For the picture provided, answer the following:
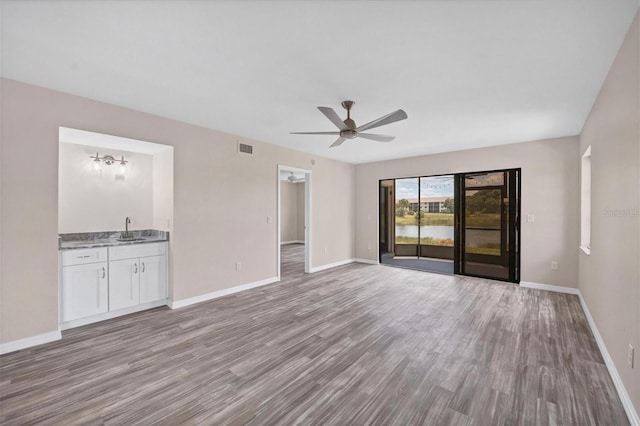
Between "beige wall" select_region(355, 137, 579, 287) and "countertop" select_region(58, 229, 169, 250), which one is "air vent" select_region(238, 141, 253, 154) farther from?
"beige wall" select_region(355, 137, 579, 287)

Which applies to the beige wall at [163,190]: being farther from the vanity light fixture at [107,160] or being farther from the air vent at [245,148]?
the air vent at [245,148]

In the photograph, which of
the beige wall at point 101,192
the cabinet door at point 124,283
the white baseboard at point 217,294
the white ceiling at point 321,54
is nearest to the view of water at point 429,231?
the white baseboard at point 217,294

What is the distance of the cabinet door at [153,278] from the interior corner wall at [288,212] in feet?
22.7

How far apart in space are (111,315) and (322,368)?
114 inches

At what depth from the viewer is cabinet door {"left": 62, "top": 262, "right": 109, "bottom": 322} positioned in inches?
120

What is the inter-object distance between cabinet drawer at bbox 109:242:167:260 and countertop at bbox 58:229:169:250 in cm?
5

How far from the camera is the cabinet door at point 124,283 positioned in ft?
11.2

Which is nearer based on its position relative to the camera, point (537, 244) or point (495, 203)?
point (537, 244)

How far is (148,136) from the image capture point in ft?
11.7

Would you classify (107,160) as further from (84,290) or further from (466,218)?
(466,218)

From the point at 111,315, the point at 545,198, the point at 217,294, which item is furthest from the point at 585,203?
the point at 111,315

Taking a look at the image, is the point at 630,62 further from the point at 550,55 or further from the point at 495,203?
the point at 495,203

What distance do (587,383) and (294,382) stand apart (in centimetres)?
230

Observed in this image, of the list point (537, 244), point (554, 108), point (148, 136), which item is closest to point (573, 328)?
point (537, 244)
